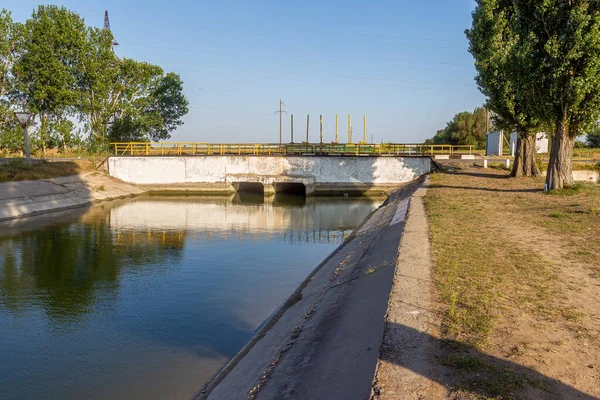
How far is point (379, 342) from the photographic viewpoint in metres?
6.18

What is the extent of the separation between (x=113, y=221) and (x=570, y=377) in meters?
26.9

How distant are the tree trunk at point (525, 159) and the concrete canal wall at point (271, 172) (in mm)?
11846

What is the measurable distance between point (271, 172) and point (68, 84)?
26.0m

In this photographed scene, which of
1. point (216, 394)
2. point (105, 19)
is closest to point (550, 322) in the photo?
point (216, 394)

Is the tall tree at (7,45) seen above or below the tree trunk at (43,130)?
above

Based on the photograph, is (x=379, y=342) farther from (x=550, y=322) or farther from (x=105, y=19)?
(x=105, y=19)

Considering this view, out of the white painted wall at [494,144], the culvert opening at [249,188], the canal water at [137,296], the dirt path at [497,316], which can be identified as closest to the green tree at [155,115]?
the culvert opening at [249,188]

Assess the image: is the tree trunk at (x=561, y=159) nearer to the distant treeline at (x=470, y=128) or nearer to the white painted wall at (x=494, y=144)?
the white painted wall at (x=494, y=144)

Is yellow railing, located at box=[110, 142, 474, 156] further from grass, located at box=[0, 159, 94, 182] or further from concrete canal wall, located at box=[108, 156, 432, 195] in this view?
grass, located at box=[0, 159, 94, 182]

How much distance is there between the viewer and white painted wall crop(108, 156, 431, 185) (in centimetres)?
4475

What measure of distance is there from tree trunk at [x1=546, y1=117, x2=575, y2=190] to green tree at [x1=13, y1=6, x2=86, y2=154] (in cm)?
4728

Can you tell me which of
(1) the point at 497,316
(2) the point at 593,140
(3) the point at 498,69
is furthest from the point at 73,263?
(2) the point at 593,140

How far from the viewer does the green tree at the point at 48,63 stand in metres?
49.0

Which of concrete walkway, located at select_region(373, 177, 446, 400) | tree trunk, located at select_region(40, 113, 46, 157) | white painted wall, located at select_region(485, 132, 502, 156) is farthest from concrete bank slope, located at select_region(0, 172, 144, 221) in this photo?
white painted wall, located at select_region(485, 132, 502, 156)
